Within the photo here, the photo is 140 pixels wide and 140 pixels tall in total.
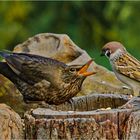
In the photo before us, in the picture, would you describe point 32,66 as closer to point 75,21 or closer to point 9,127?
point 9,127

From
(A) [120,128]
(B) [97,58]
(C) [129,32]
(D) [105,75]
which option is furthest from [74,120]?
(C) [129,32]

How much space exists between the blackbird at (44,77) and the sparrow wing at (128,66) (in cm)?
48

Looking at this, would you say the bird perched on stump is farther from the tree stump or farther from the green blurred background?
the green blurred background

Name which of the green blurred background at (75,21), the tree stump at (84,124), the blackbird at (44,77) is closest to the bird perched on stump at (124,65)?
the blackbird at (44,77)

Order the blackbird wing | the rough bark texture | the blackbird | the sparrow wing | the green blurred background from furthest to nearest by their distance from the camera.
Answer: the green blurred background < the sparrow wing < the blackbird wing < the blackbird < the rough bark texture

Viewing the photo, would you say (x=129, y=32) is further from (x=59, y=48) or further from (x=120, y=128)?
(x=120, y=128)

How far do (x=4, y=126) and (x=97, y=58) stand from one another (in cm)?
398

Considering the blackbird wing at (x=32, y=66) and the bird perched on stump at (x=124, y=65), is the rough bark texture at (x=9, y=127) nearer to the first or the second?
the blackbird wing at (x=32, y=66)

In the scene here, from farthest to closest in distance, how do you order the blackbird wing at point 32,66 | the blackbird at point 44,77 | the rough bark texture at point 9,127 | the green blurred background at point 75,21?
the green blurred background at point 75,21 → the blackbird wing at point 32,66 → the blackbird at point 44,77 → the rough bark texture at point 9,127

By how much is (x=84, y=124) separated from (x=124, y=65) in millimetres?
1417

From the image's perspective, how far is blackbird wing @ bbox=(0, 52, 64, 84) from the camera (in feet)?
21.4

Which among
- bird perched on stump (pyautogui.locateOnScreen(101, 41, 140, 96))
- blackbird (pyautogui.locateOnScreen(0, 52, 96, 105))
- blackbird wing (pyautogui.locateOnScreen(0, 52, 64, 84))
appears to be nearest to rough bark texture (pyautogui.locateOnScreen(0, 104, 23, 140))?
blackbird (pyautogui.locateOnScreen(0, 52, 96, 105))

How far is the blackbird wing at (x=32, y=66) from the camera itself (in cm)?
654

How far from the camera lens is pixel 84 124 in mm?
5535
